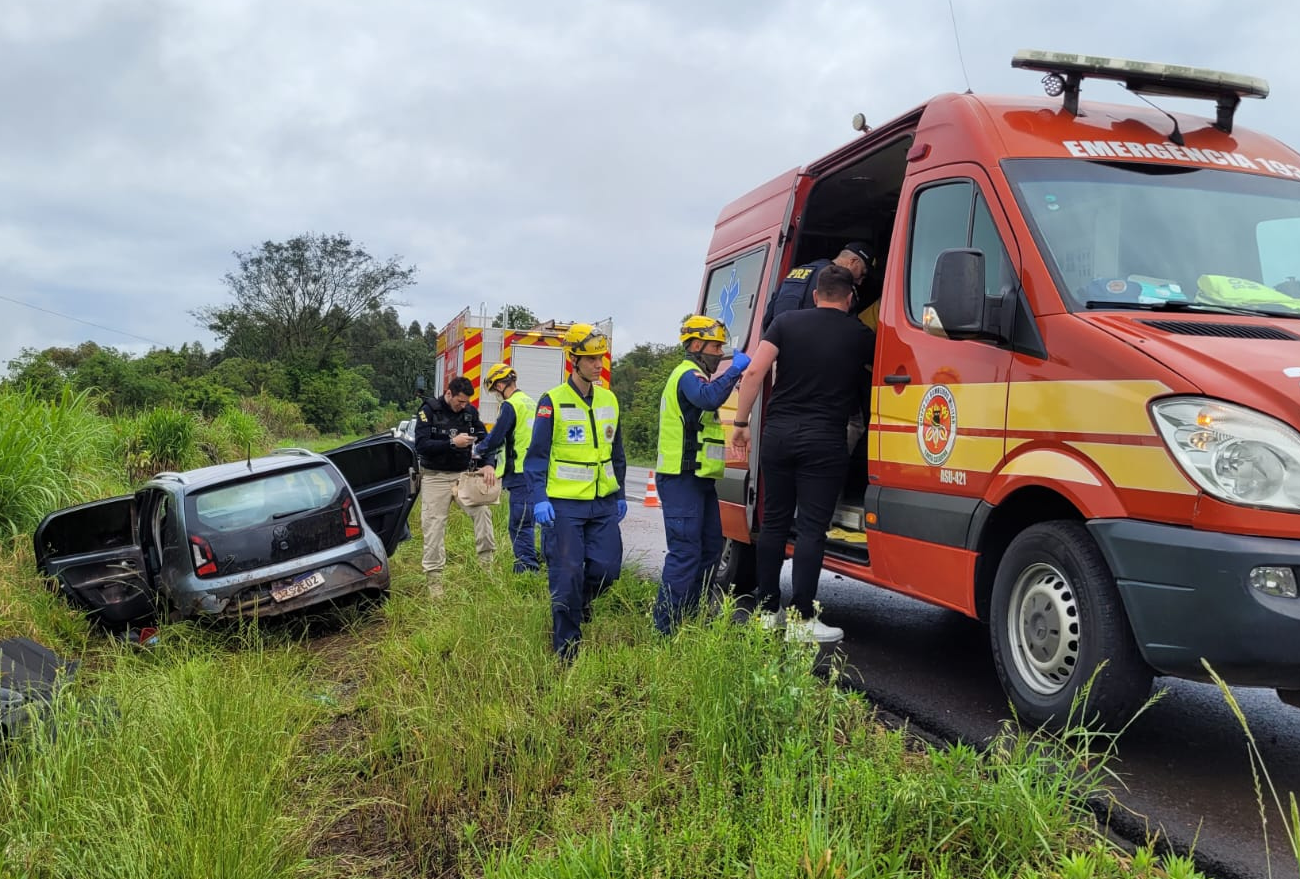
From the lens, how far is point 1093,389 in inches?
124

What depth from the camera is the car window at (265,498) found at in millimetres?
6617

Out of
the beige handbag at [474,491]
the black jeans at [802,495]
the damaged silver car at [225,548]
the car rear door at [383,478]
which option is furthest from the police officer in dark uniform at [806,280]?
the car rear door at [383,478]

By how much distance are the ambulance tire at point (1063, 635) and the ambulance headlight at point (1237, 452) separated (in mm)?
477

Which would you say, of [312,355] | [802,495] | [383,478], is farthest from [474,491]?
[312,355]

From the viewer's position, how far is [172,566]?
6.50 m

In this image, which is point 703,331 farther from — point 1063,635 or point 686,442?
point 1063,635

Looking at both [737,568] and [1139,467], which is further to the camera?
Result: [737,568]

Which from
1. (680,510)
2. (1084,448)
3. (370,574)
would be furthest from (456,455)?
(1084,448)

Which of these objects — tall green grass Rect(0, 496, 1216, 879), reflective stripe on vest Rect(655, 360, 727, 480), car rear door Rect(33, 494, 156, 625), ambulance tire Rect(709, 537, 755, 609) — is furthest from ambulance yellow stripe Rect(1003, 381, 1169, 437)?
car rear door Rect(33, 494, 156, 625)

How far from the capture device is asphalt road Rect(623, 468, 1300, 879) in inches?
109

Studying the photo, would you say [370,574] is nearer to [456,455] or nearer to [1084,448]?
[456,455]

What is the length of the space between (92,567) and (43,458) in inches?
95.7

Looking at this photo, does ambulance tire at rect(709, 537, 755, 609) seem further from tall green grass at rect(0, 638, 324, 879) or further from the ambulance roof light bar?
the ambulance roof light bar

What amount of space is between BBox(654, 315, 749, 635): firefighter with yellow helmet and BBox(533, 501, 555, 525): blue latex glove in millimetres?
582
